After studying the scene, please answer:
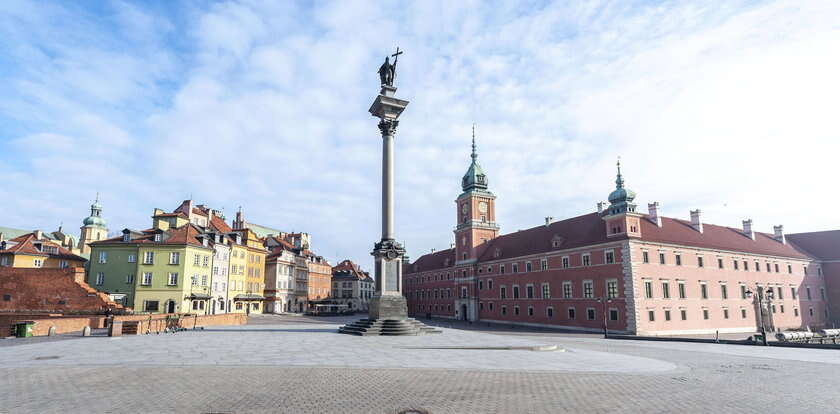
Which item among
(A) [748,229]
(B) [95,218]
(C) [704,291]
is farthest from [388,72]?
(B) [95,218]

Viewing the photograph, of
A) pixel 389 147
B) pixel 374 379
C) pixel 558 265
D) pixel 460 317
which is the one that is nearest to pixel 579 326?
pixel 558 265

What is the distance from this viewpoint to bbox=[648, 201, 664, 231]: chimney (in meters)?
54.2

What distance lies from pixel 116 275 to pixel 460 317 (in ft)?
166

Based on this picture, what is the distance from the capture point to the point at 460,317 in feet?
251

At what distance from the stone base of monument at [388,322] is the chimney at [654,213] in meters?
38.6

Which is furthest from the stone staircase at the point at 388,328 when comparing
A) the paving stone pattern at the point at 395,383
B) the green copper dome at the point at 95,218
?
the green copper dome at the point at 95,218

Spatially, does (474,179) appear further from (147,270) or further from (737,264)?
(147,270)

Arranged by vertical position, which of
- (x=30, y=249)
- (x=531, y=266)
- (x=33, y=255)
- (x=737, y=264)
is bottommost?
(x=737, y=264)

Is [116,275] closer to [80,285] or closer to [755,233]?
[80,285]

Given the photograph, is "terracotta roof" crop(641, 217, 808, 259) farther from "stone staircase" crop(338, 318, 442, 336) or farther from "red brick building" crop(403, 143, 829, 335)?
"stone staircase" crop(338, 318, 442, 336)

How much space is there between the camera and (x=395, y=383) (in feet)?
39.5

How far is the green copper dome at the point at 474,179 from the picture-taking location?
7781 centimetres

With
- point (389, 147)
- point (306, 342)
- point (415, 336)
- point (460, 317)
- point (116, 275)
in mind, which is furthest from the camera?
point (460, 317)

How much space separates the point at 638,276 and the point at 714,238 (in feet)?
63.4
